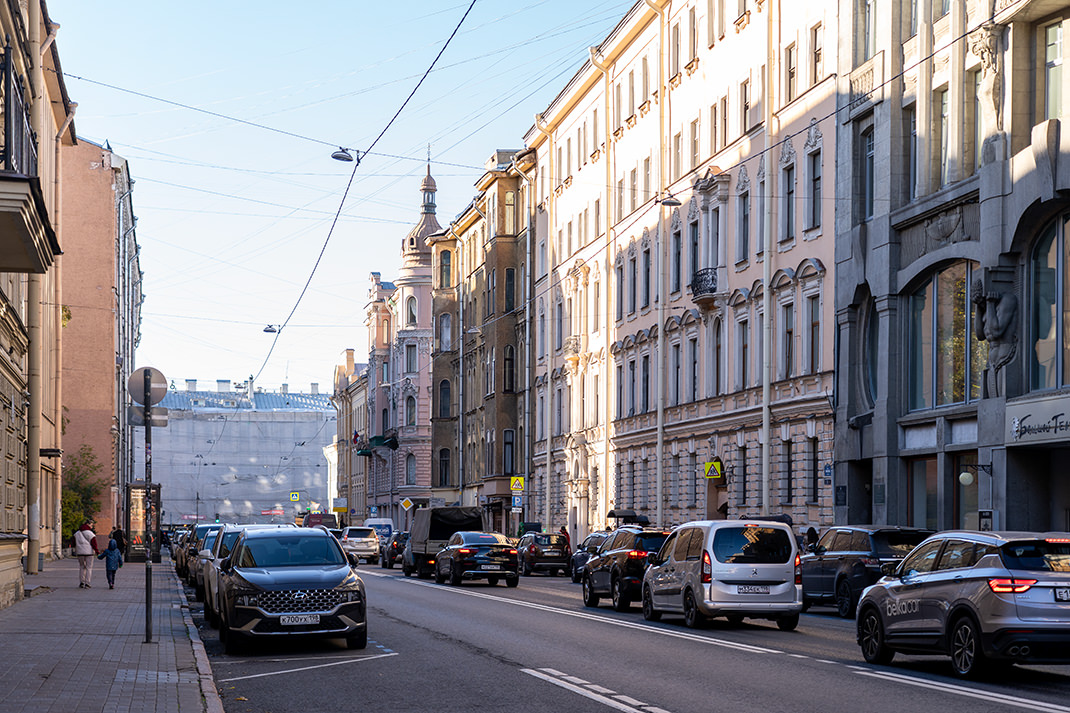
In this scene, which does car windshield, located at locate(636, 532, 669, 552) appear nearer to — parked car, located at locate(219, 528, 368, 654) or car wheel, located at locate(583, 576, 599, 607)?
car wheel, located at locate(583, 576, 599, 607)

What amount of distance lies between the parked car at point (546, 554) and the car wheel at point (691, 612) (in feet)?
87.3

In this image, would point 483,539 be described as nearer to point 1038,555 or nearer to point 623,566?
point 623,566

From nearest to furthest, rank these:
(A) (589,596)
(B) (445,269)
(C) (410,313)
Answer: (A) (589,596) → (B) (445,269) → (C) (410,313)

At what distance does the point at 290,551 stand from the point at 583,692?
6.88 m

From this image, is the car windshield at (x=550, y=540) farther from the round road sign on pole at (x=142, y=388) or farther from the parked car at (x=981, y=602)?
the parked car at (x=981, y=602)

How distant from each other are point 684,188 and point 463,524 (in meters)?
13.1

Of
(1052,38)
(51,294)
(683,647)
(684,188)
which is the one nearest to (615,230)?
(684,188)

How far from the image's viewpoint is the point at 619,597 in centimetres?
2661

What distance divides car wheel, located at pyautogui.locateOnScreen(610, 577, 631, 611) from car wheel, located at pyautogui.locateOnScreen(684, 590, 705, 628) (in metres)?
4.37

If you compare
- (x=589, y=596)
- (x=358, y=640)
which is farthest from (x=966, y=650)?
(x=589, y=596)

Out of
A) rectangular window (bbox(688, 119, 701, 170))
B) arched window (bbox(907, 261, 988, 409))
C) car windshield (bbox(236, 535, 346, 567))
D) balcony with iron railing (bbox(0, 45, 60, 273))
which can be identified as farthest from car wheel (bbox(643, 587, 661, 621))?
rectangular window (bbox(688, 119, 701, 170))

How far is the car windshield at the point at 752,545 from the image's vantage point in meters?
21.5

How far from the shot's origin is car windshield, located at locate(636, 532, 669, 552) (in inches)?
1049

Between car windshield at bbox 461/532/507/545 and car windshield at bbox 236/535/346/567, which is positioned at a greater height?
car windshield at bbox 236/535/346/567
